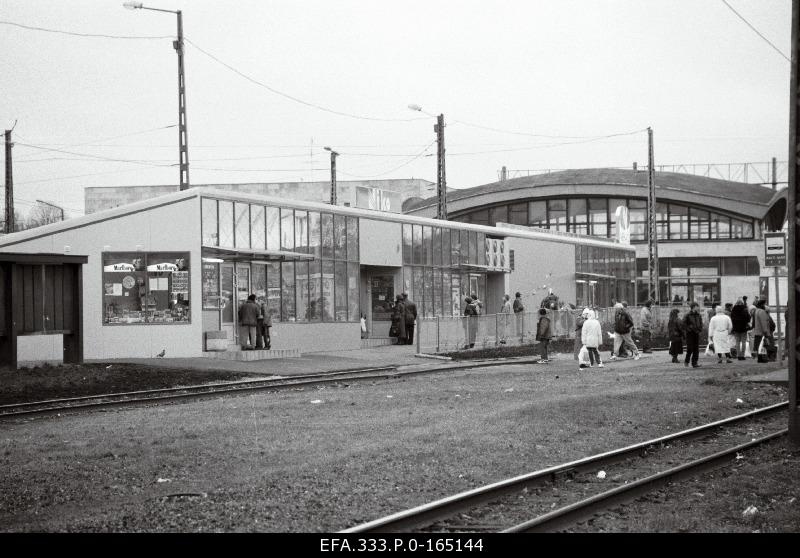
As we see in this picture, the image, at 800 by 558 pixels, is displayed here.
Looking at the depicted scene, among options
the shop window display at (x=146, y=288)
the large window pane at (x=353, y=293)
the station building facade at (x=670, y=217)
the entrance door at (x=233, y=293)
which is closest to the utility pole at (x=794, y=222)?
the shop window display at (x=146, y=288)

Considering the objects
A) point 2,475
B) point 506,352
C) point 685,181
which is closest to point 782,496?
point 2,475

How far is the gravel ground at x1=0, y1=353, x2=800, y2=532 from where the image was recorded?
9508 millimetres

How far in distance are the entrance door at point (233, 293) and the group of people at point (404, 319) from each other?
7.81m

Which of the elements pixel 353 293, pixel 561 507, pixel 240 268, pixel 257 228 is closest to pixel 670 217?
pixel 353 293

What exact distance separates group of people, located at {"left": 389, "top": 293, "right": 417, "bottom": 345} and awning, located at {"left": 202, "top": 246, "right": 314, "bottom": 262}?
596cm

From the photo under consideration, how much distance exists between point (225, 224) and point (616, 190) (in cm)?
5406


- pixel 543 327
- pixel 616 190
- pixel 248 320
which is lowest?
pixel 543 327

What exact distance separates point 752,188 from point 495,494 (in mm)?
80850

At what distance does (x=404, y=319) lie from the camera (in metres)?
39.6

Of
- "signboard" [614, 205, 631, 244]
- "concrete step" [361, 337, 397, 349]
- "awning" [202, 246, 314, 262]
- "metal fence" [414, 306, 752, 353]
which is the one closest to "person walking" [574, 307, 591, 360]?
"metal fence" [414, 306, 752, 353]

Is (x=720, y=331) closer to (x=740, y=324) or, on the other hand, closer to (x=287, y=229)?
(x=740, y=324)

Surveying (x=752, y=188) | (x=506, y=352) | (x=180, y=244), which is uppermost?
(x=752, y=188)

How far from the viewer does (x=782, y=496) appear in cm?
1041
